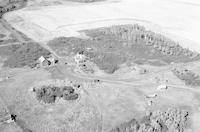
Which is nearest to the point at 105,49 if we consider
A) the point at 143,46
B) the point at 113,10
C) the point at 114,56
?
the point at 114,56

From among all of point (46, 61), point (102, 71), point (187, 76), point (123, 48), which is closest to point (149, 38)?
point (123, 48)

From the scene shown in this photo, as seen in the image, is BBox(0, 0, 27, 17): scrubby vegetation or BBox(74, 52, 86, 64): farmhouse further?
BBox(0, 0, 27, 17): scrubby vegetation

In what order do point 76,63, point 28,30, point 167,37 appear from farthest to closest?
point 28,30 < point 167,37 < point 76,63

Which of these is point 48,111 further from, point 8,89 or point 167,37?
point 167,37

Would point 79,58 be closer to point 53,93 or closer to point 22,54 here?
point 22,54

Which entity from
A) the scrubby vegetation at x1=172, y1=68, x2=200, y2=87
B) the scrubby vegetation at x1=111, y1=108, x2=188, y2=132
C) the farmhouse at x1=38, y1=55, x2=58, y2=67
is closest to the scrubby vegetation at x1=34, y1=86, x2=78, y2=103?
the farmhouse at x1=38, y1=55, x2=58, y2=67

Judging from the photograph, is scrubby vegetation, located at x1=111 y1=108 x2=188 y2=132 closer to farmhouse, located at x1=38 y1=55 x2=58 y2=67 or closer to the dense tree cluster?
the dense tree cluster
